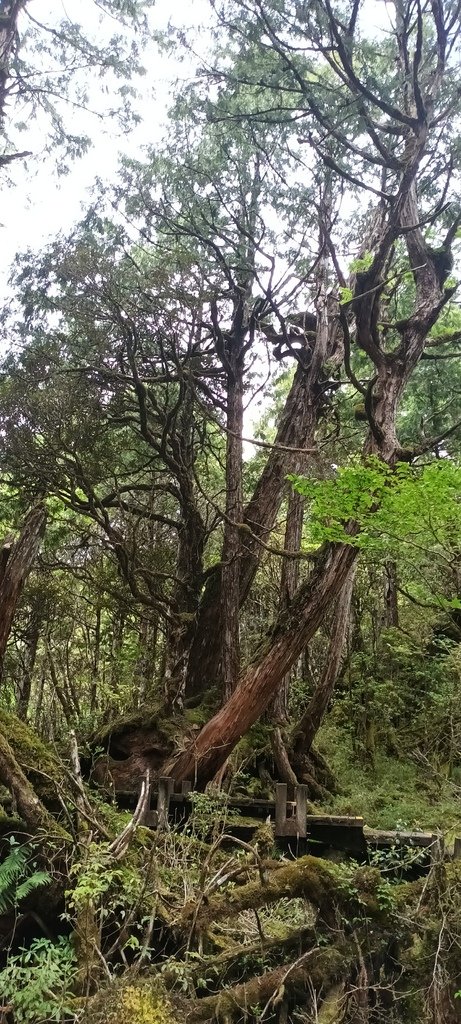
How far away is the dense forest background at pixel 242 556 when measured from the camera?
4.05m

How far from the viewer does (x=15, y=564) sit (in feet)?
28.1

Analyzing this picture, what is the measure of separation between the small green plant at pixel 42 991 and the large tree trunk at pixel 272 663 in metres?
3.43

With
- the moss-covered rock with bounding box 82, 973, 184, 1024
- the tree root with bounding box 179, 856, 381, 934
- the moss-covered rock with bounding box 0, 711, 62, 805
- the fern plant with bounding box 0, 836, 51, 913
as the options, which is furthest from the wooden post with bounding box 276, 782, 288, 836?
the moss-covered rock with bounding box 82, 973, 184, 1024

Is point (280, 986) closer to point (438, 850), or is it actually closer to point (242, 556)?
point (438, 850)

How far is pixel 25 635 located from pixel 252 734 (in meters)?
4.29

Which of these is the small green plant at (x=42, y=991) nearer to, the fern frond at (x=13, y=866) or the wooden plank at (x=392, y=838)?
the fern frond at (x=13, y=866)

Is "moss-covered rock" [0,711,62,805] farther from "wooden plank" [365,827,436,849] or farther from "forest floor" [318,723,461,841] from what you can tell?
"wooden plank" [365,827,436,849]

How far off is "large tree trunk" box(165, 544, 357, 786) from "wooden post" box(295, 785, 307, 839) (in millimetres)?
1114

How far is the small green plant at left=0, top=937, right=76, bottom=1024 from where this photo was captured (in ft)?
10.2

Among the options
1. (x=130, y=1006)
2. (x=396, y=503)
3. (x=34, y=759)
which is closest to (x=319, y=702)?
(x=396, y=503)

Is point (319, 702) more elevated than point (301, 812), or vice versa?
point (319, 702)

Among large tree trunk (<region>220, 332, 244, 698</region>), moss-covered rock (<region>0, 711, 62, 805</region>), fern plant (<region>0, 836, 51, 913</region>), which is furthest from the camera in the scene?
large tree trunk (<region>220, 332, 244, 698</region>)

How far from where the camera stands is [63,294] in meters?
8.87

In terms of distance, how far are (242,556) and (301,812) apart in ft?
12.2
